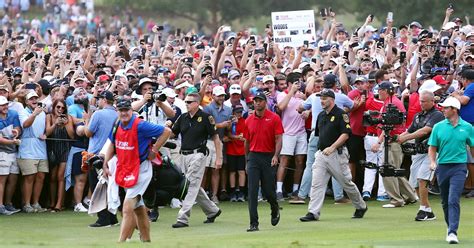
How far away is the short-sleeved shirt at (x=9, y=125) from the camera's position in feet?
79.3

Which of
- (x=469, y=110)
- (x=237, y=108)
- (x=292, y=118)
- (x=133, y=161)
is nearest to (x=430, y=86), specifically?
(x=469, y=110)

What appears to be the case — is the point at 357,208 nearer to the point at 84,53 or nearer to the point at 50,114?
the point at 50,114

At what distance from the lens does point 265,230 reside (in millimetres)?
21266

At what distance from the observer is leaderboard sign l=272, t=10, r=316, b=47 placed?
105 ft

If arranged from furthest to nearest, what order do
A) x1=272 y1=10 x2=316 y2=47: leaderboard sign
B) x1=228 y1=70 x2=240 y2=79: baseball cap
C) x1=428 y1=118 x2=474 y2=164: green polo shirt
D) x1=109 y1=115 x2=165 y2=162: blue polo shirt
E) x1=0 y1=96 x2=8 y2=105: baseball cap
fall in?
x1=272 y1=10 x2=316 y2=47: leaderboard sign → x1=228 y1=70 x2=240 y2=79: baseball cap → x1=0 y1=96 x2=8 y2=105: baseball cap → x1=428 y1=118 x2=474 y2=164: green polo shirt → x1=109 y1=115 x2=165 y2=162: blue polo shirt

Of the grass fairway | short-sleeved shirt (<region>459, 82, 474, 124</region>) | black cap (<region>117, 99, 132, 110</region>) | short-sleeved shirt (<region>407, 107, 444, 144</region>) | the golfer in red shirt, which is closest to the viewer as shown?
black cap (<region>117, 99, 132, 110</region>)

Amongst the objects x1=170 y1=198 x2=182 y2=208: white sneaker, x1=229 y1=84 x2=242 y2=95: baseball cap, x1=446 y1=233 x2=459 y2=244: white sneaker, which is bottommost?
x1=170 y1=198 x2=182 y2=208: white sneaker

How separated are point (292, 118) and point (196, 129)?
4.05m

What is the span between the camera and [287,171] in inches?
1048

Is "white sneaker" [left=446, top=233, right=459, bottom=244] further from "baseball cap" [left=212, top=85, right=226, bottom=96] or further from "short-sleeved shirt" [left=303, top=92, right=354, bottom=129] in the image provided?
"baseball cap" [left=212, top=85, right=226, bottom=96]

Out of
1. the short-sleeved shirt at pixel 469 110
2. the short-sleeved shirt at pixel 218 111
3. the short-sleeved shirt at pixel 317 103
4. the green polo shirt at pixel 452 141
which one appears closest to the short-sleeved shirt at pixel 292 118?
the short-sleeved shirt at pixel 317 103

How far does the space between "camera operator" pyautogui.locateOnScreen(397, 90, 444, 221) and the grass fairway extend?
28 cm

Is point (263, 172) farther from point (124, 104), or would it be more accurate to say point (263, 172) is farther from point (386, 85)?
point (386, 85)

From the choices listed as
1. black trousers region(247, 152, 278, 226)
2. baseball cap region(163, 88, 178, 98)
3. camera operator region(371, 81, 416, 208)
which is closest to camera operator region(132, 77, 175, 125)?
baseball cap region(163, 88, 178, 98)
